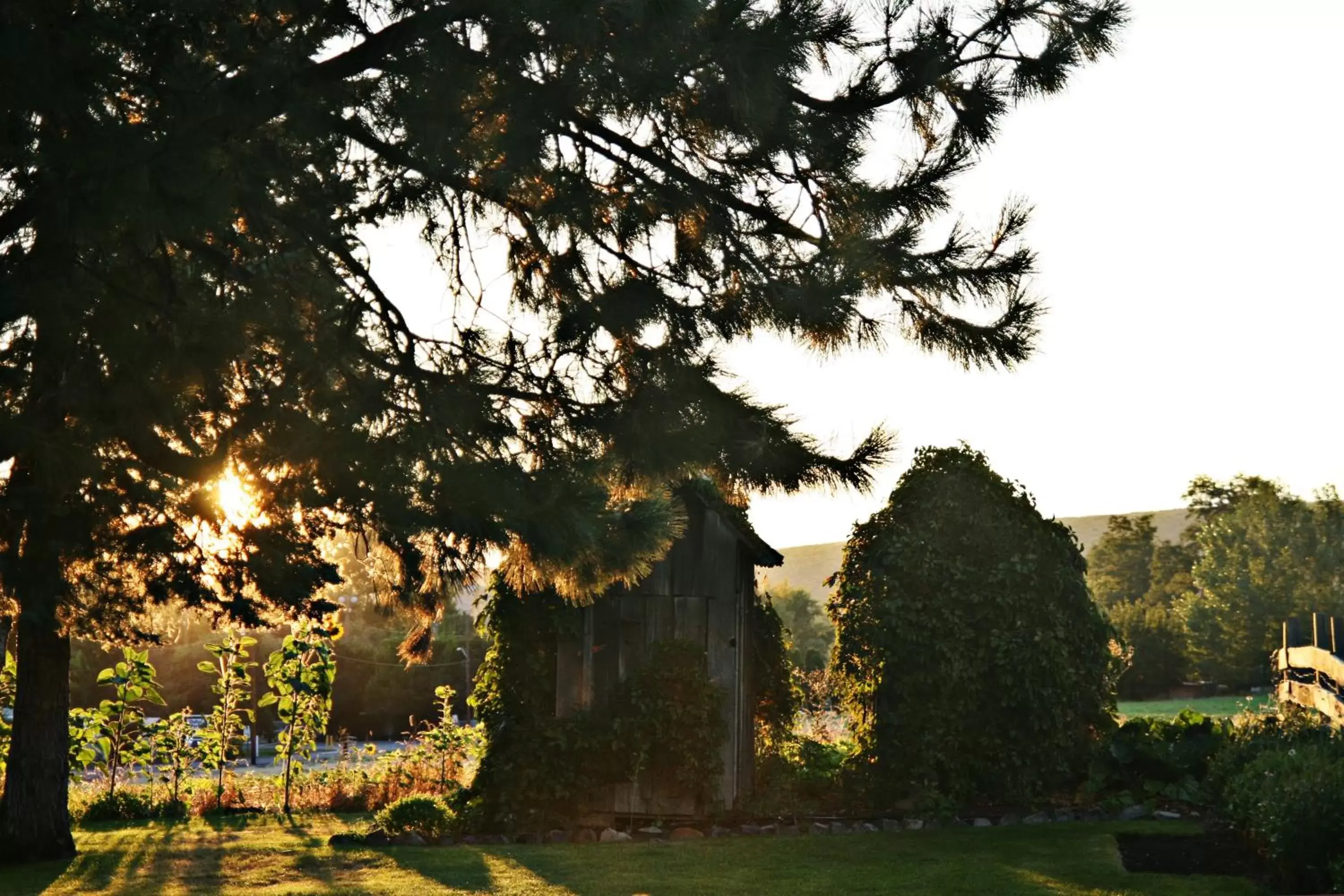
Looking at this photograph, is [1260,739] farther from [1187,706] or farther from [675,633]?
[1187,706]

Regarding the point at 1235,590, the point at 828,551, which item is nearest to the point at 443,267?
the point at 1235,590

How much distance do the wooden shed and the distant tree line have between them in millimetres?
32202

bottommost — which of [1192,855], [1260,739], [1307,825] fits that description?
[1192,855]

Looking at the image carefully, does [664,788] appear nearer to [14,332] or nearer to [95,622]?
[95,622]

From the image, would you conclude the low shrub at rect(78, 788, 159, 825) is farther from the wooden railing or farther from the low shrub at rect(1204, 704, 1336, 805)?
the wooden railing

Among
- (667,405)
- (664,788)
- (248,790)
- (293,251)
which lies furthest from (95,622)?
(248,790)

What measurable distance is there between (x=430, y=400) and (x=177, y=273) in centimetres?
165

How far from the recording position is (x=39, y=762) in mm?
10055

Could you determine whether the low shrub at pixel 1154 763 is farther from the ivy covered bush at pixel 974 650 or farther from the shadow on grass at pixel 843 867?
the shadow on grass at pixel 843 867

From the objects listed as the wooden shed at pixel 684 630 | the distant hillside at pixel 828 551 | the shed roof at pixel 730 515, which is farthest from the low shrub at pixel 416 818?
the distant hillside at pixel 828 551

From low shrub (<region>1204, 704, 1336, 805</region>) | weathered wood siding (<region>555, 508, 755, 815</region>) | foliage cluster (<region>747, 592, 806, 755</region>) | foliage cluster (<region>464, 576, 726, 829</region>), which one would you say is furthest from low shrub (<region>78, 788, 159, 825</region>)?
low shrub (<region>1204, 704, 1336, 805</region>)

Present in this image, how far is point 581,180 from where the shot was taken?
7.16 meters

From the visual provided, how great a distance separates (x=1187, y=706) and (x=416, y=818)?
32684 millimetres

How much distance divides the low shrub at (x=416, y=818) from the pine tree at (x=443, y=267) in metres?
3.26
